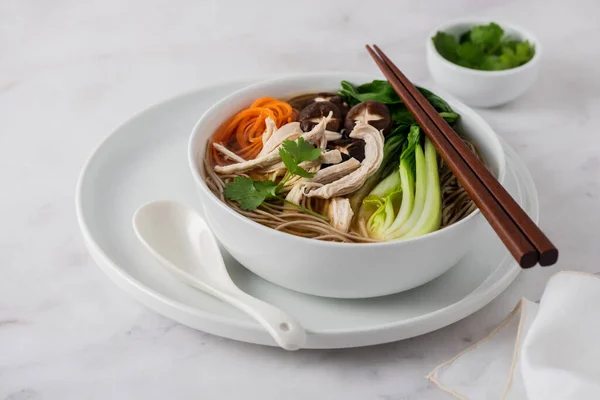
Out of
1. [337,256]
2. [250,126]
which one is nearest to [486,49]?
[250,126]

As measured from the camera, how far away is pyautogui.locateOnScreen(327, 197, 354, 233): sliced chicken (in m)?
1.96

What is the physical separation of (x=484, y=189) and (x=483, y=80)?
1212mm

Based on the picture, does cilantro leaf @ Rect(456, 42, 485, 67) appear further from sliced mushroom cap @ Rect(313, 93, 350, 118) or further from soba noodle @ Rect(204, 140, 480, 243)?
soba noodle @ Rect(204, 140, 480, 243)

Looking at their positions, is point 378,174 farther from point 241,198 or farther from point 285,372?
point 285,372

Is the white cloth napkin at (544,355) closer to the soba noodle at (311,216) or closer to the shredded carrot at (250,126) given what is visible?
the soba noodle at (311,216)

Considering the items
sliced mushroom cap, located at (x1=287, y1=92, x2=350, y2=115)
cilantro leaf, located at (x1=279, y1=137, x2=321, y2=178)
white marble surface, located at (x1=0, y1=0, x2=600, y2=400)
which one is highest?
cilantro leaf, located at (x1=279, y1=137, x2=321, y2=178)

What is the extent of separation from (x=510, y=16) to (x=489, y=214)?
244 cm

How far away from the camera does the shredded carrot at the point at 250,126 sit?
90.1 inches

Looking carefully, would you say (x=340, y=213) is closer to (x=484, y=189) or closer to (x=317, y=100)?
(x=484, y=189)

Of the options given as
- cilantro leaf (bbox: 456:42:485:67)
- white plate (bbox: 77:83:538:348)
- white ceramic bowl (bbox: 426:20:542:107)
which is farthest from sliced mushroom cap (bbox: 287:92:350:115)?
cilantro leaf (bbox: 456:42:485:67)

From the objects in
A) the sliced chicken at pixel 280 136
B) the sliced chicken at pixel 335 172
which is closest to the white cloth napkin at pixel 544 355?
the sliced chicken at pixel 335 172

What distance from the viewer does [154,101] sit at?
3.12 metres

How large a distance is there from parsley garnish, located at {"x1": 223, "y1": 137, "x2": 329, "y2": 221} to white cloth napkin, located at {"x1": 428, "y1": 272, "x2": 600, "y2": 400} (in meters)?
0.52

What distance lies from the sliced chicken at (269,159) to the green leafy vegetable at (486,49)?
1066 mm
